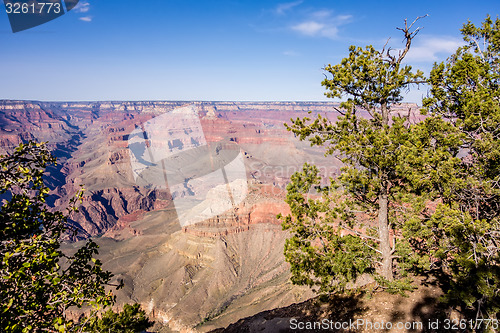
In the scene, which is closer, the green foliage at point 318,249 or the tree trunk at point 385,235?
the tree trunk at point 385,235

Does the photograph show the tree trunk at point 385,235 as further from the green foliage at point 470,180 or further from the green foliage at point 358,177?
the green foliage at point 470,180

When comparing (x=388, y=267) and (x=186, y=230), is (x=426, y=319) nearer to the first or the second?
(x=388, y=267)

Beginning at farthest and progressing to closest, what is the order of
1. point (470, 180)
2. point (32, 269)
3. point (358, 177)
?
point (358, 177), point (470, 180), point (32, 269)

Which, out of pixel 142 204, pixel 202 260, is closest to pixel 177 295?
pixel 202 260

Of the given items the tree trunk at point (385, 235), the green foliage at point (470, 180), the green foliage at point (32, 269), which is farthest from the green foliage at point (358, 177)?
the green foliage at point (32, 269)

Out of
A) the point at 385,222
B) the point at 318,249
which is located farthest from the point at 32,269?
the point at 385,222

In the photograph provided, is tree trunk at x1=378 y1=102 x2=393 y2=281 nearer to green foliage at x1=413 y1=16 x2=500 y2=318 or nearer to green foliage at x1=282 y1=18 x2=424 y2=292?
green foliage at x1=282 y1=18 x2=424 y2=292

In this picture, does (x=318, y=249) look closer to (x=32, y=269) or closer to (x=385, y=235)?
(x=385, y=235)
